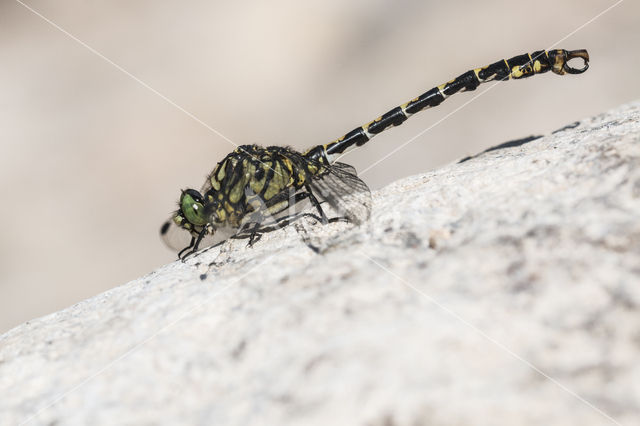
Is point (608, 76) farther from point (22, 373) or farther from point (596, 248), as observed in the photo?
point (22, 373)

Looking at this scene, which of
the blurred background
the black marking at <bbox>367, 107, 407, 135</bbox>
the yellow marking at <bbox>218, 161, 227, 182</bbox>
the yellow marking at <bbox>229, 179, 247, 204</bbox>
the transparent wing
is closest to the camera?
the transparent wing

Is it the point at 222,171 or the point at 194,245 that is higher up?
the point at 222,171

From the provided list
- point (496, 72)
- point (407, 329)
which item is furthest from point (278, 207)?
point (496, 72)

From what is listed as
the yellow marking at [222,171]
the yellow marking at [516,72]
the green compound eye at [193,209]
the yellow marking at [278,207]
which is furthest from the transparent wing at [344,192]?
the yellow marking at [516,72]

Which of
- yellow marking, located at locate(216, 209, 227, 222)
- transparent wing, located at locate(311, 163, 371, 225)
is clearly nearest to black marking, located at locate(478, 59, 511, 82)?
transparent wing, located at locate(311, 163, 371, 225)

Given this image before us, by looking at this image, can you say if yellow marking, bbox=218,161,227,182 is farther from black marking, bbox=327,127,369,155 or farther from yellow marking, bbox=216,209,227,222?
black marking, bbox=327,127,369,155

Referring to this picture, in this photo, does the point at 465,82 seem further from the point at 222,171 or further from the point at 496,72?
the point at 222,171
